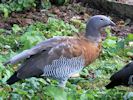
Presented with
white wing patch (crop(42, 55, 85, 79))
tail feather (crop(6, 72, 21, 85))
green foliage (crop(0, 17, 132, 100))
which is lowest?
green foliage (crop(0, 17, 132, 100))

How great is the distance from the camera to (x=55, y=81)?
8117mm

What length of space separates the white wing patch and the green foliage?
0.16 m

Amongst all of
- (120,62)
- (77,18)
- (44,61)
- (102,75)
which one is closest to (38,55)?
(44,61)

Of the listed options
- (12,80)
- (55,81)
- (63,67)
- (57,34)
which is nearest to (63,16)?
(57,34)

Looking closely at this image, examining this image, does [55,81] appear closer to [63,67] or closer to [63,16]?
[63,67]

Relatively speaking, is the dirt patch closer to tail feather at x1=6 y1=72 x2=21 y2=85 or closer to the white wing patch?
the white wing patch

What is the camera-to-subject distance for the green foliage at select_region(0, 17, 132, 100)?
7270mm

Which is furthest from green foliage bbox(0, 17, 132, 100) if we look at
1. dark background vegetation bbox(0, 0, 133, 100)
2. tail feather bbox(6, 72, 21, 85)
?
tail feather bbox(6, 72, 21, 85)

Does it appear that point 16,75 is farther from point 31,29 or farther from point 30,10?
point 30,10

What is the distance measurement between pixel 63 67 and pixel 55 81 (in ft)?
2.22

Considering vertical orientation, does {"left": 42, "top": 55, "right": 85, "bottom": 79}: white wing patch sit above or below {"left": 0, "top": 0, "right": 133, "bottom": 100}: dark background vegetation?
above

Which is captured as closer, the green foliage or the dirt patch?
the green foliage

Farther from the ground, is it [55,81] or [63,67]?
[63,67]

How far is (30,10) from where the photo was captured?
1245 cm
